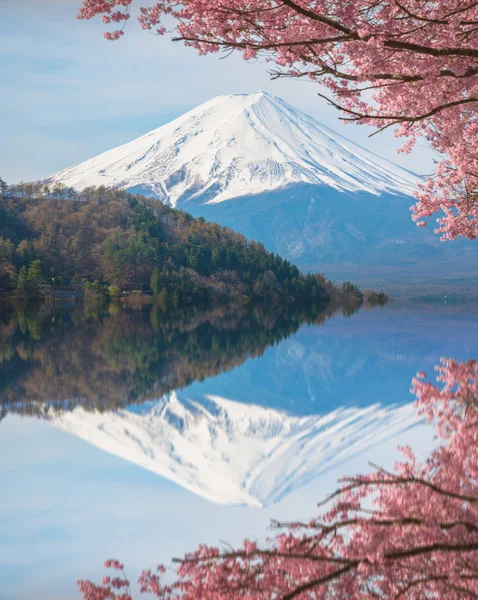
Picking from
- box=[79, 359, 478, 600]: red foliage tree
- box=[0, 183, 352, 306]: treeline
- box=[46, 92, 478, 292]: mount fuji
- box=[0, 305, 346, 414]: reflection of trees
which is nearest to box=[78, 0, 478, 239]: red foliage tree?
box=[79, 359, 478, 600]: red foliage tree

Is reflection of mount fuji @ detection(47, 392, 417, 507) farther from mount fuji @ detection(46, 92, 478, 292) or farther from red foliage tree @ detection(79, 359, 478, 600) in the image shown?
mount fuji @ detection(46, 92, 478, 292)

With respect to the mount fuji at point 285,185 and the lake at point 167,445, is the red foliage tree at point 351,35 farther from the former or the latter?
the mount fuji at point 285,185

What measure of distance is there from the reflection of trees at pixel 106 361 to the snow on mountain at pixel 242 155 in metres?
163

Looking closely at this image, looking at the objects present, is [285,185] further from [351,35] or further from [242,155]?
[351,35]

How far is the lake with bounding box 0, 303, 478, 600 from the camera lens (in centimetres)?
432

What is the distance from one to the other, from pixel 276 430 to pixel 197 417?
1.11 meters

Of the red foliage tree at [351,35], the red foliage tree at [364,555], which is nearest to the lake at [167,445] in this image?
the red foliage tree at [364,555]

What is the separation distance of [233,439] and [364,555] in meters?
3.59

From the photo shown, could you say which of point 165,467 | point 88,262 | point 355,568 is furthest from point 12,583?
point 88,262

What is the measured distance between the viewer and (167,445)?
6.82 metres

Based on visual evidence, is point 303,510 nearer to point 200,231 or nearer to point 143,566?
point 143,566

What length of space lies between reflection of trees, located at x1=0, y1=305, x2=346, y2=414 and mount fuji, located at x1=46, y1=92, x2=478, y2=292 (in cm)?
15447

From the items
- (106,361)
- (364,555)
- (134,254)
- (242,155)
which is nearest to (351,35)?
(364,555)

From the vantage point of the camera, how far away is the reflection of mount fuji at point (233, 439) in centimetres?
556
